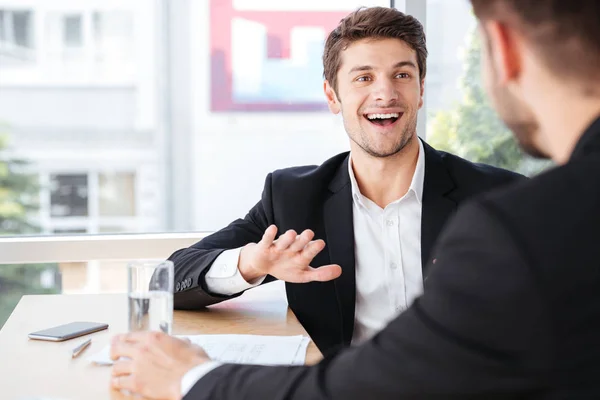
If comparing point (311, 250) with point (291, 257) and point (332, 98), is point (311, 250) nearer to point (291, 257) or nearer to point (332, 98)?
point (291, 257)

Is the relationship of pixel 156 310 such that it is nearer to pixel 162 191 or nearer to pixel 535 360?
pixel 535 360

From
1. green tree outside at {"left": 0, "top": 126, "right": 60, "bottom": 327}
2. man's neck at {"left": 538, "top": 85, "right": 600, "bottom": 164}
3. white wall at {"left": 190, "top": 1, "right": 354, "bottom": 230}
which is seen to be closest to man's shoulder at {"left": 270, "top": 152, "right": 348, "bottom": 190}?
man's neck at {"left": 538, "top": 85, "right": 600, "bottom": 164}

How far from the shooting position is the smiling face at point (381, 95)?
7.20ft

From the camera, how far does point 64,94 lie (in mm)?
4914

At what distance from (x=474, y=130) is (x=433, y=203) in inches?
59.7

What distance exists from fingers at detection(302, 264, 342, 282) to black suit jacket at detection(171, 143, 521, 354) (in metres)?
0.27

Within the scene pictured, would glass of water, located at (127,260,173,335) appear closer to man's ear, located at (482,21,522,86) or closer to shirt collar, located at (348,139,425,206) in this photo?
man's ear, located at (482,21,522,86)

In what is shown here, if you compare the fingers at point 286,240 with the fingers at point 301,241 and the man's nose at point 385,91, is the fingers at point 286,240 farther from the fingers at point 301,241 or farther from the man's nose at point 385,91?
the man's nose at point 385,91

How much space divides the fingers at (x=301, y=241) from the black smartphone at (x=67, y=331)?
463mm

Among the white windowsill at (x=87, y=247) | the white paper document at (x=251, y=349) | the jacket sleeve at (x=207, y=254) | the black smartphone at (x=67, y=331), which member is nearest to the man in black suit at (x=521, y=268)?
the white paper document at (x=251, y=349)

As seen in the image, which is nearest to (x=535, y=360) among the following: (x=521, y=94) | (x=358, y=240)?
(x=521, y=94)

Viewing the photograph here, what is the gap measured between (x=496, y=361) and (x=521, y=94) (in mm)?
308

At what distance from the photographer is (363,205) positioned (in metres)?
2.17

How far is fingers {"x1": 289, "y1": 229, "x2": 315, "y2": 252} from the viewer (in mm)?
1683
